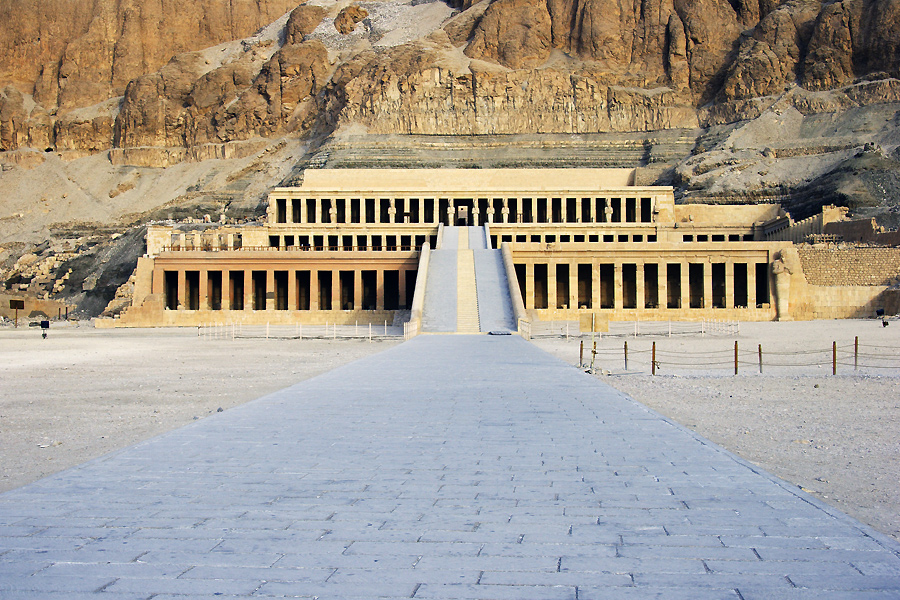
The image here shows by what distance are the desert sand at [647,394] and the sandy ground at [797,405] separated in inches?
1.1

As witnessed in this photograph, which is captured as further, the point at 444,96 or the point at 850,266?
the point at 444,96

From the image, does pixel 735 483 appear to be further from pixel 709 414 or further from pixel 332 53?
pixel 332 53

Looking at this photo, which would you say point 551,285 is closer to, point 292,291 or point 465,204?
point 292,291

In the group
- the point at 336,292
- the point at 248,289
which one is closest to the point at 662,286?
the point at 336,292

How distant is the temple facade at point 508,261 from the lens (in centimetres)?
4128

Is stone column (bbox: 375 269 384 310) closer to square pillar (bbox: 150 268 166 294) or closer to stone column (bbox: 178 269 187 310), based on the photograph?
stone column (bbox: 178 269 187 310)

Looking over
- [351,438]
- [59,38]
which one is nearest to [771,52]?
[351,438]

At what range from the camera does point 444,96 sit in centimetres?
9550

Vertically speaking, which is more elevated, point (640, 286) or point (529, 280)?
point (529, 280)

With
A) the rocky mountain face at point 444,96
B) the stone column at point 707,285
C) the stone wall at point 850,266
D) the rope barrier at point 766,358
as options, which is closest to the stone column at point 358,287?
the stone column at point 707,285

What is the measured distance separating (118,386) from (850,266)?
40.4 m

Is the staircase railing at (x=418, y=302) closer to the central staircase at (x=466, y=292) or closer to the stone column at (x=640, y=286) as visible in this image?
the central staircase at (x=466, y=292)

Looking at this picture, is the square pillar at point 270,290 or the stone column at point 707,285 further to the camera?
the square pillar at point 270,290

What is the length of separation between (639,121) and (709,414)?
8748 cm
